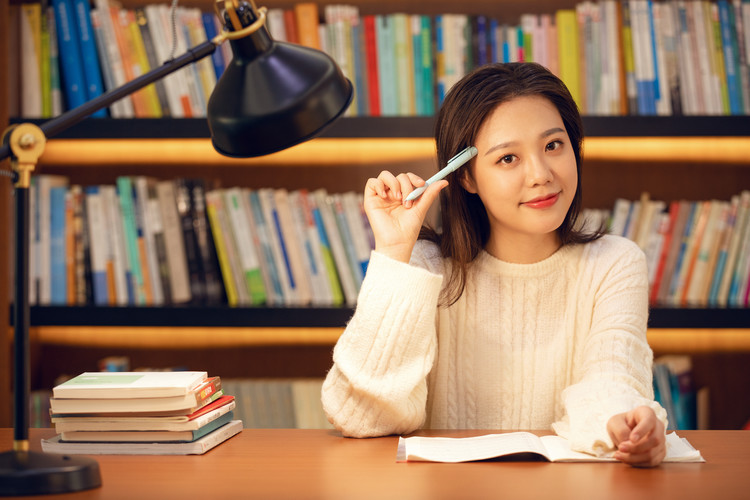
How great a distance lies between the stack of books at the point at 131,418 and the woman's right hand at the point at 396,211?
1.31ft

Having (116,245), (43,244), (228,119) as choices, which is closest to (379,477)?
(228,119)

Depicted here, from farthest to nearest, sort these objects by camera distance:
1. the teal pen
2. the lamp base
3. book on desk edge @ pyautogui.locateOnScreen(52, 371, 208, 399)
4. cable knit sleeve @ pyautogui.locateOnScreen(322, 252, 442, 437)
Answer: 1. the teal pen
2. cable knit sleeve @ pyautogui.locateOnScreen(322, 252, 442, 437)
3. book on desk edge @ pyautogui.locateOnScreen(52, 371, 208, 399)
4. the lamp base

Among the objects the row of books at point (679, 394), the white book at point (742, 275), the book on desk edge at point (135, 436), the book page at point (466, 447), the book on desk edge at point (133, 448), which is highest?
the white book at point (742, 275)

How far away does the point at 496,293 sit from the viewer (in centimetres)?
146

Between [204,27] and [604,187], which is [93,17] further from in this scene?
[604,187]

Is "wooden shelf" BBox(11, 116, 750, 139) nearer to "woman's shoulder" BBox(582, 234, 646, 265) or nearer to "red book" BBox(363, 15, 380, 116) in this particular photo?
"red book" BBox(363, 15, 380, 116)

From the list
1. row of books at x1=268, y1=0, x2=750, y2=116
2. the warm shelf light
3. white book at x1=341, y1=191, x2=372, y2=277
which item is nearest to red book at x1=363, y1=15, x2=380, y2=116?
row of books at x1=268, y1=0, x2=750, y2=116

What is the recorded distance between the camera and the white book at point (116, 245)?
1988 mm

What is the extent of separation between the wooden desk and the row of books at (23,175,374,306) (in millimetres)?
914

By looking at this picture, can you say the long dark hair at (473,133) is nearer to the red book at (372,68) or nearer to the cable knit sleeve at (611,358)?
the cable knit sleeve at (611,358)

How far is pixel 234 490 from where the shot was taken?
0.86 metres

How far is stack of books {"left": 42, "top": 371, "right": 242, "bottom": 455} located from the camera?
1.04m

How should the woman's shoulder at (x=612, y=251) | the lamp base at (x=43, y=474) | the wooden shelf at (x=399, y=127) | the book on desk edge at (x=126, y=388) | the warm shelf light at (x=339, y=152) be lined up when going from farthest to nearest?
the warm shelf light at (x=339, y=152) < the wooden shelf at (x=399, y=127) < the woman's shoulder at (x=612, y=251) < the book on desk edge at (x=126, y=388) < the lamp base at (x=43, y=474)

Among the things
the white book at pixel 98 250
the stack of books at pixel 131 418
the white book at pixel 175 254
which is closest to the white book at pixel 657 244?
the white book at pixel 175 254
